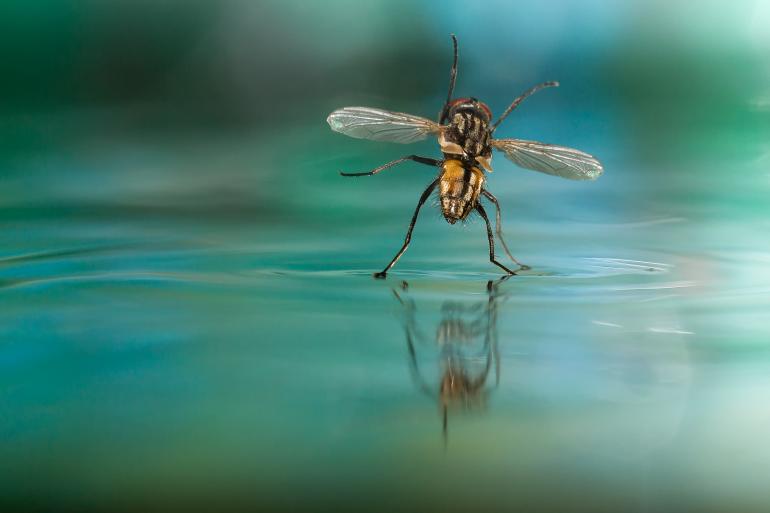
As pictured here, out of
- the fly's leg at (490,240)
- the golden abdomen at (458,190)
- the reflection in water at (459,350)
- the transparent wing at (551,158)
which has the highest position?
the transparent wing at (551,158)

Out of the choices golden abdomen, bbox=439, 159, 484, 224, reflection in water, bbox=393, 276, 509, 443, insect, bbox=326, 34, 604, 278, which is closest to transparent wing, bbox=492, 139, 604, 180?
insect, bbox=326, 34, 604, 278

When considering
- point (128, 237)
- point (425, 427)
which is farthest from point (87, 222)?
point (425, 427)

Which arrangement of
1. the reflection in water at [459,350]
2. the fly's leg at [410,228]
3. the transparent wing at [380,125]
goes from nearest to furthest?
the reflection in water at [459,350]
the fly's leg at [410,228]
the transparent wing at [380,125]

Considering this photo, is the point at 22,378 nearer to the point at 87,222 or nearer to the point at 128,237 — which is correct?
the point at 128,237

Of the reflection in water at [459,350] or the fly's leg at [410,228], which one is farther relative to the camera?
the fly's leg at [410,228]

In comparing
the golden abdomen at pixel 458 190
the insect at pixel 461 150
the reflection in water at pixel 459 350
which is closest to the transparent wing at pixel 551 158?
the insect at pixel 461 150

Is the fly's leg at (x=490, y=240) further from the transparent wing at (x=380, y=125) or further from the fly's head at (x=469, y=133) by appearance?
the transparent wing at (x=380, y=125)

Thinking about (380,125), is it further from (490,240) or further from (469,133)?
(490,240)
